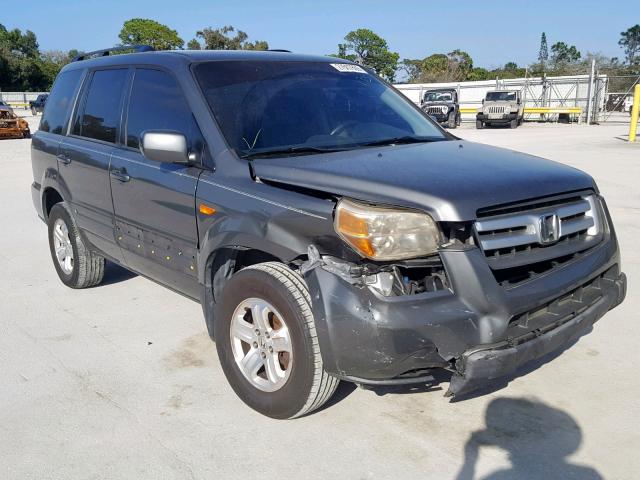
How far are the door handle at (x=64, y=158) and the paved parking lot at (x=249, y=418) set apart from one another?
1.27 meters

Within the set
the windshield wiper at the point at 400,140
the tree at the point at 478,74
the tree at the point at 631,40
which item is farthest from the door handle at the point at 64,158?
the tree at the point at 631,40

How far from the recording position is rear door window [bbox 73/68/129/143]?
14.7 ft

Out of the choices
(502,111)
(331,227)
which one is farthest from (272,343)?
(502,111)

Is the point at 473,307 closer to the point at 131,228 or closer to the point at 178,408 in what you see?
the point at 178,408

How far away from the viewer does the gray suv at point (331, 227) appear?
2.69m

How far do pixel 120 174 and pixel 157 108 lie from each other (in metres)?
0.55

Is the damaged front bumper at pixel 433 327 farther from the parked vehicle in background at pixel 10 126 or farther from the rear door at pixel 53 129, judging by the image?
the parked vehicle in background at pixel 10 126

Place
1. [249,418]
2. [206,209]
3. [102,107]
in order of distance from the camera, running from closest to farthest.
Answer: [249,418]
[206,209]
[102,107]

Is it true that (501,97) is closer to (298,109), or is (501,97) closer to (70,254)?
(70,254)

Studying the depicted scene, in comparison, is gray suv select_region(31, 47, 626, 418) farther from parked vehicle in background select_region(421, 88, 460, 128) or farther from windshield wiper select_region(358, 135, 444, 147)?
parked vehicle in background select_region(421, 88, 460, 128)

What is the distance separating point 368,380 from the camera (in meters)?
2.79

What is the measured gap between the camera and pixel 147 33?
7669 cm

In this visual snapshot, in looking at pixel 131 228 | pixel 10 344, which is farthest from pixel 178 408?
pixel 10 344

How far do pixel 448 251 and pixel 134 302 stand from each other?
3.28m
